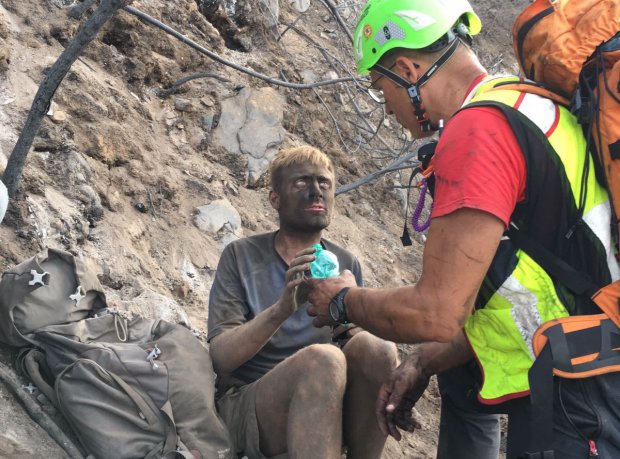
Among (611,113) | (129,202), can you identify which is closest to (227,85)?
(129,202)

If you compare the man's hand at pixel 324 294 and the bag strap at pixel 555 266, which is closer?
the bag strap at pixel 555 266

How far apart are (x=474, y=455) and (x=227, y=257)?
1.41m

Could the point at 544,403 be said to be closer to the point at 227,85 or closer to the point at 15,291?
the point at 15,291

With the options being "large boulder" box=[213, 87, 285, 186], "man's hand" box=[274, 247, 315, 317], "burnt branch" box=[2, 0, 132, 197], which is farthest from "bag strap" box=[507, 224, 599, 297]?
"large boulder" box=[213, 87, 285, 186]

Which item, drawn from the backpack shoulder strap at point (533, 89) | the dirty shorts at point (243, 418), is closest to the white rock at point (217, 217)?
the dirty shorts at point (243, 418)

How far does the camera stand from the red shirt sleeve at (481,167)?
201 cm

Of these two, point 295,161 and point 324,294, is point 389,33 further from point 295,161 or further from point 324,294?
point 295,161

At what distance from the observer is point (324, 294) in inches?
104

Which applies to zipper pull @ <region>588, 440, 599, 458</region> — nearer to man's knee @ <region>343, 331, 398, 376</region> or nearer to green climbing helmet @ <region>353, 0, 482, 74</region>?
man's knee @ <region>343, 331, 398, 376</region>

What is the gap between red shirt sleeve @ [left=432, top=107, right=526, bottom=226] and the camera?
201cm

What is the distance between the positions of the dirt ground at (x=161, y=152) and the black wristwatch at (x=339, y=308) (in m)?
1.34

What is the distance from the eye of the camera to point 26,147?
3.78 meters

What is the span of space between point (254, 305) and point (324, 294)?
91cm

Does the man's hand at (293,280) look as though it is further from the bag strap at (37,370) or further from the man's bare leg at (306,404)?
the bag strap at (37,370)
